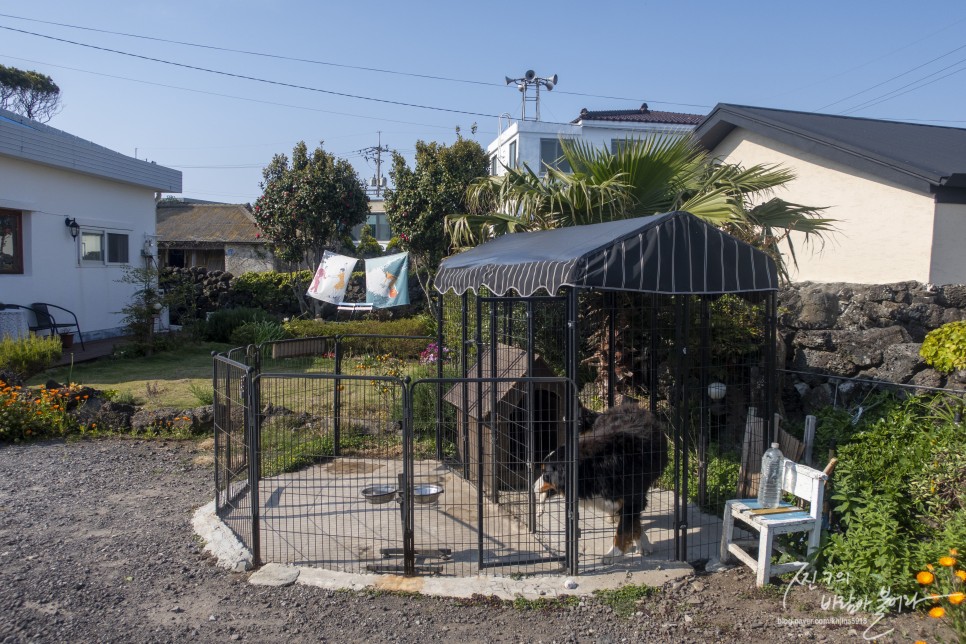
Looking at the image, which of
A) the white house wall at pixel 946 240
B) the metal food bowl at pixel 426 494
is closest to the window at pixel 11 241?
the metal food bowl at pixel 426 494

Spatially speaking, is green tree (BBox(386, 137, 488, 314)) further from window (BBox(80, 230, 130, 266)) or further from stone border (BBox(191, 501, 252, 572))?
stone border (BBox(191, 501, 252, 572))

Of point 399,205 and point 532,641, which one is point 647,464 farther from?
point 399,205

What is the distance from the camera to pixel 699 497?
18.7 feet

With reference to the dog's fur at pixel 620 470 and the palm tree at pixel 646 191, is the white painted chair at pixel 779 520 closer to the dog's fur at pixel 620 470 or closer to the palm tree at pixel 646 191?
the dog's fur at pixel 620 470

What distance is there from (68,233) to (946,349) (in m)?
15.8

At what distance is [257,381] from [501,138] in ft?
66.3

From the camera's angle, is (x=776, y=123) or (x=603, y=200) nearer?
(x=603, y=200)

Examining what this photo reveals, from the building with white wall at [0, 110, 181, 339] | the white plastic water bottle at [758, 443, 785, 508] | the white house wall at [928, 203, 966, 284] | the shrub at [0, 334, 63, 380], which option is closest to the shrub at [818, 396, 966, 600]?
the white plastic water bottle at [758, 443, 785, 508]

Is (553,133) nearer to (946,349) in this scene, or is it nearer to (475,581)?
(946,349)

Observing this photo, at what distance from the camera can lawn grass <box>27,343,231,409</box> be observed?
10.2 m

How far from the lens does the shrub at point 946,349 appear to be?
6648 millimetres

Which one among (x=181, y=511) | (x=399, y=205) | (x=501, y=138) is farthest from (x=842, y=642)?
(x=501, y=138)

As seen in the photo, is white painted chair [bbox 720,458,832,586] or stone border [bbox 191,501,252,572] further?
stone border [bbox 191,501,252,572]

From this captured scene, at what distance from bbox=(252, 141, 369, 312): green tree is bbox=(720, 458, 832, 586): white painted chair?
15.1 meters
